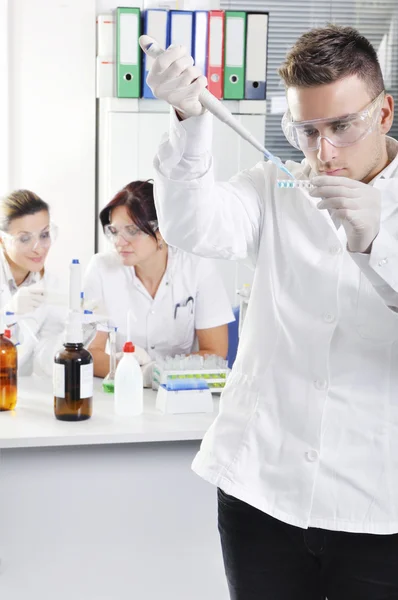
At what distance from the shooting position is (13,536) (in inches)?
74.0

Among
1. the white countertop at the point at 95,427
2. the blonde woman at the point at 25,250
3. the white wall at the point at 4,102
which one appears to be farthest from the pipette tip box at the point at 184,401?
the white wall at the point at 4,102

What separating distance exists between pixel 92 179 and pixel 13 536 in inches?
87.4

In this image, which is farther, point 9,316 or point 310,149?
→ point 9,316

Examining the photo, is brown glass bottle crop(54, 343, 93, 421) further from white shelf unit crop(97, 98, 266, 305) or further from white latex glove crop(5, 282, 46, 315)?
white shelf unit crop(97, 98, 266, 305)

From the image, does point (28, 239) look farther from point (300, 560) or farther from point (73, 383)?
point (300, 560)

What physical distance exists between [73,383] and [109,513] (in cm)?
35

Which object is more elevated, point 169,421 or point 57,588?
point 169,421

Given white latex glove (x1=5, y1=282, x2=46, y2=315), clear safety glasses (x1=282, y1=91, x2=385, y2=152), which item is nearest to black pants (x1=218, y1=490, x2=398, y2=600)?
clear safety glasses (x1=282, y1=91, x2=385, y2=152)

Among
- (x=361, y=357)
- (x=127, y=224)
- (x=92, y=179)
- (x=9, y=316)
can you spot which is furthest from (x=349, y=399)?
(x=92, y=179)

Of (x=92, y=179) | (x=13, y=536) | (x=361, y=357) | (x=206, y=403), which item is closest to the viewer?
(x=361, y=357)

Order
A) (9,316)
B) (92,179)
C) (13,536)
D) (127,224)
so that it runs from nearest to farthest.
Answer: (13,536)
(9,316)
(127,224)
(92,179)

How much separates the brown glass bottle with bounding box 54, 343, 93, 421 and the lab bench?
38mm

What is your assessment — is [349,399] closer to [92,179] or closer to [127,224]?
[127,224]

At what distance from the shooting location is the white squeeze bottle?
6.45ft
